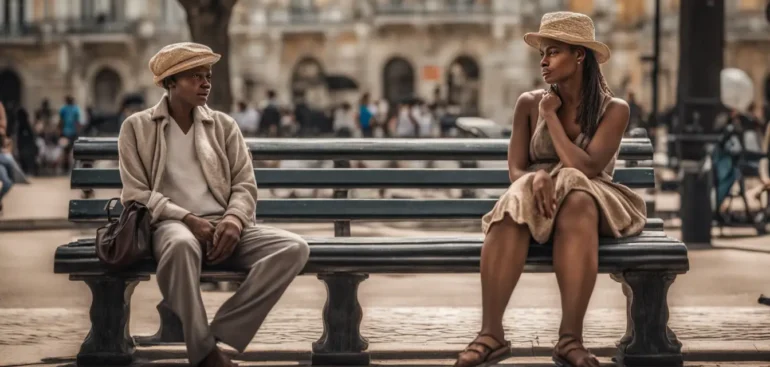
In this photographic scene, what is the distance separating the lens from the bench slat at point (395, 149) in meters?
7.80

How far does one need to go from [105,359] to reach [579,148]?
79.1 inches

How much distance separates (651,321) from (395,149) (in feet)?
5.94

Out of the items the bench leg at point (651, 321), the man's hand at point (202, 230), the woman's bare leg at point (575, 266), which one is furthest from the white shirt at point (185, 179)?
the bench leg at point (651, 321)

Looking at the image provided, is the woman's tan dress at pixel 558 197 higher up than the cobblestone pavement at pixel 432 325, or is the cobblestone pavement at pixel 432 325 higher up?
the woman's tan dress at pixel 558 197

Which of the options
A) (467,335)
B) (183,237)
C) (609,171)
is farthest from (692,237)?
(183,237)

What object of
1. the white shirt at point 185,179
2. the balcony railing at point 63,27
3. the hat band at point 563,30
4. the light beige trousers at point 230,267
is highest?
the balcony railing at point 63,27

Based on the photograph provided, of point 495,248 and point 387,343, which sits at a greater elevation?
point 495,248

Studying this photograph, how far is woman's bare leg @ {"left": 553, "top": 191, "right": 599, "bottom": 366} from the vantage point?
6094 millimetres

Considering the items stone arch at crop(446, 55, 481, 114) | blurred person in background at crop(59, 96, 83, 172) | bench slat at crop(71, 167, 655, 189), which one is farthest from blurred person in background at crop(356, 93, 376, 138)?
bench slat at crop(71, 167, 655, 189)

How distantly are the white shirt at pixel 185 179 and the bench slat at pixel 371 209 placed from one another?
3.78 feet

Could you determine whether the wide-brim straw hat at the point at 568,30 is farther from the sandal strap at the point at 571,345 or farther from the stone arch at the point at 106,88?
the stone arch at the point at 106,88

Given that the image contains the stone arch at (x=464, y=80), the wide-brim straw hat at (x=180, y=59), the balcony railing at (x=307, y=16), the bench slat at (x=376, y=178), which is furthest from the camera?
the balcony railing at (x=307, y=16)

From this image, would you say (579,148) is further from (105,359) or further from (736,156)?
(736,156)

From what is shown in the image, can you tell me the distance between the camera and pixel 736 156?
17922 mm
